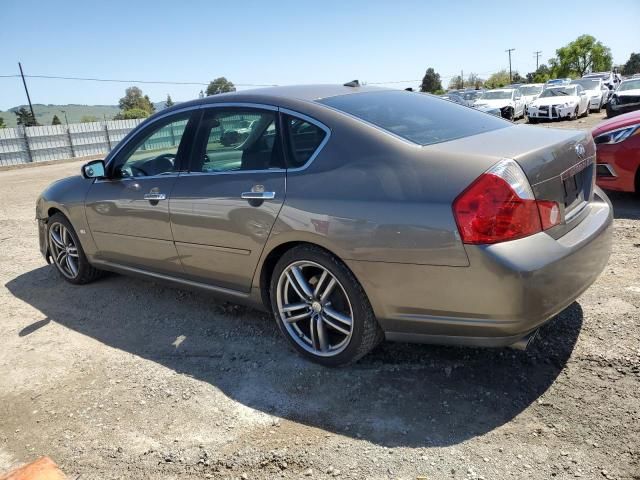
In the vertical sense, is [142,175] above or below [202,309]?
above

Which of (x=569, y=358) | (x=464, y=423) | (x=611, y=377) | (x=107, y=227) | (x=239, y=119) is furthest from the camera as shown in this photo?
(x=107, y=227)

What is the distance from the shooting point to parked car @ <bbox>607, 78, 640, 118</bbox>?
1677 centimetres

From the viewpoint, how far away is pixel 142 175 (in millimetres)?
4102

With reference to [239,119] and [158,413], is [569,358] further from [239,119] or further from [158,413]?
[239,119]

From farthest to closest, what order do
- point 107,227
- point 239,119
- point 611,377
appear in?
point 107,227 → point 239,119 → point 611,377

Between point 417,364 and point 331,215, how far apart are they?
1033 millimetres

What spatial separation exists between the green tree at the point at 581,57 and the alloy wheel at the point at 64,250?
350 ft

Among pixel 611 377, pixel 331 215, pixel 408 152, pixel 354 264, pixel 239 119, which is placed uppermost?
pixel 239 119

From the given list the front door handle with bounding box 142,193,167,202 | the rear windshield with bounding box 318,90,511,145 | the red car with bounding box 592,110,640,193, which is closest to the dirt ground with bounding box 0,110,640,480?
the front door handle with bounding box 142,193,167,202

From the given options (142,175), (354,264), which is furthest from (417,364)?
(142,175)

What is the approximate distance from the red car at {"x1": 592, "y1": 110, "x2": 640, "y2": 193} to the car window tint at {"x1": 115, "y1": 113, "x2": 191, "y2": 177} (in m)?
4.64

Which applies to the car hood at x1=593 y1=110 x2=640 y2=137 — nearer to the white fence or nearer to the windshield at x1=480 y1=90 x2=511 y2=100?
the windshield at x1=480 y1=90 x2=511 y2=100

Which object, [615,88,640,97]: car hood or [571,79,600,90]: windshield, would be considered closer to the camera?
[615,88,640,97]: car hood

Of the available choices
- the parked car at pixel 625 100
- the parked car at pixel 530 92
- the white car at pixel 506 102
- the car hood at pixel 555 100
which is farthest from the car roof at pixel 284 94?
the parked car at pixel 530 92
